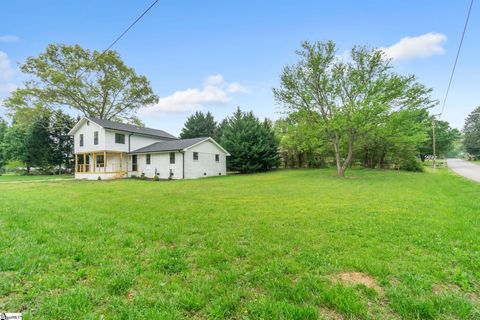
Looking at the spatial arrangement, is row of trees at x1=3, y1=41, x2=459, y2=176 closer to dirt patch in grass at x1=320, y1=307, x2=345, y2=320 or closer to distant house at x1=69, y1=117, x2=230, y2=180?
distant house at x1=69, y1=117, x2=230, y2=180

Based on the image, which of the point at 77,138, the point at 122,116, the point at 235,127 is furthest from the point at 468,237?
the point at 122,116

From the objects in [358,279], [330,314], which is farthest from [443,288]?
[330,314]

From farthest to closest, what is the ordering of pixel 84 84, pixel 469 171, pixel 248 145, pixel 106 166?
pixel 84 84 → pixel 248 145 → pixel 106 166 → pixel 469 171

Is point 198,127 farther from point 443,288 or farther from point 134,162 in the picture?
point 443,288

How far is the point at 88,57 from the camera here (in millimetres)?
25984

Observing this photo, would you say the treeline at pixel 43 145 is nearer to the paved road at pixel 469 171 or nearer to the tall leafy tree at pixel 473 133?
the paved road at pixel 469 171

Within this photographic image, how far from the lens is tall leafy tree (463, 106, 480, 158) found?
4603 cm

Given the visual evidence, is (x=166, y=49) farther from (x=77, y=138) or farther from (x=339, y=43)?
(x=77, y=138)

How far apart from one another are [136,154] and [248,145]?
11.3 m

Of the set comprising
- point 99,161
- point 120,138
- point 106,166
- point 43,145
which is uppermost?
point 43,145

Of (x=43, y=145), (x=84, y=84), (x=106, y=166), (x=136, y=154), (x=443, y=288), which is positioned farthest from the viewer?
(x=43, y=145)

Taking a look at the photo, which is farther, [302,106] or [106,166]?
[106,166]

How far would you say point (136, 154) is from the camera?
21.9 metres

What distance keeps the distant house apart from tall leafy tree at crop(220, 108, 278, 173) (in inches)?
71.1
